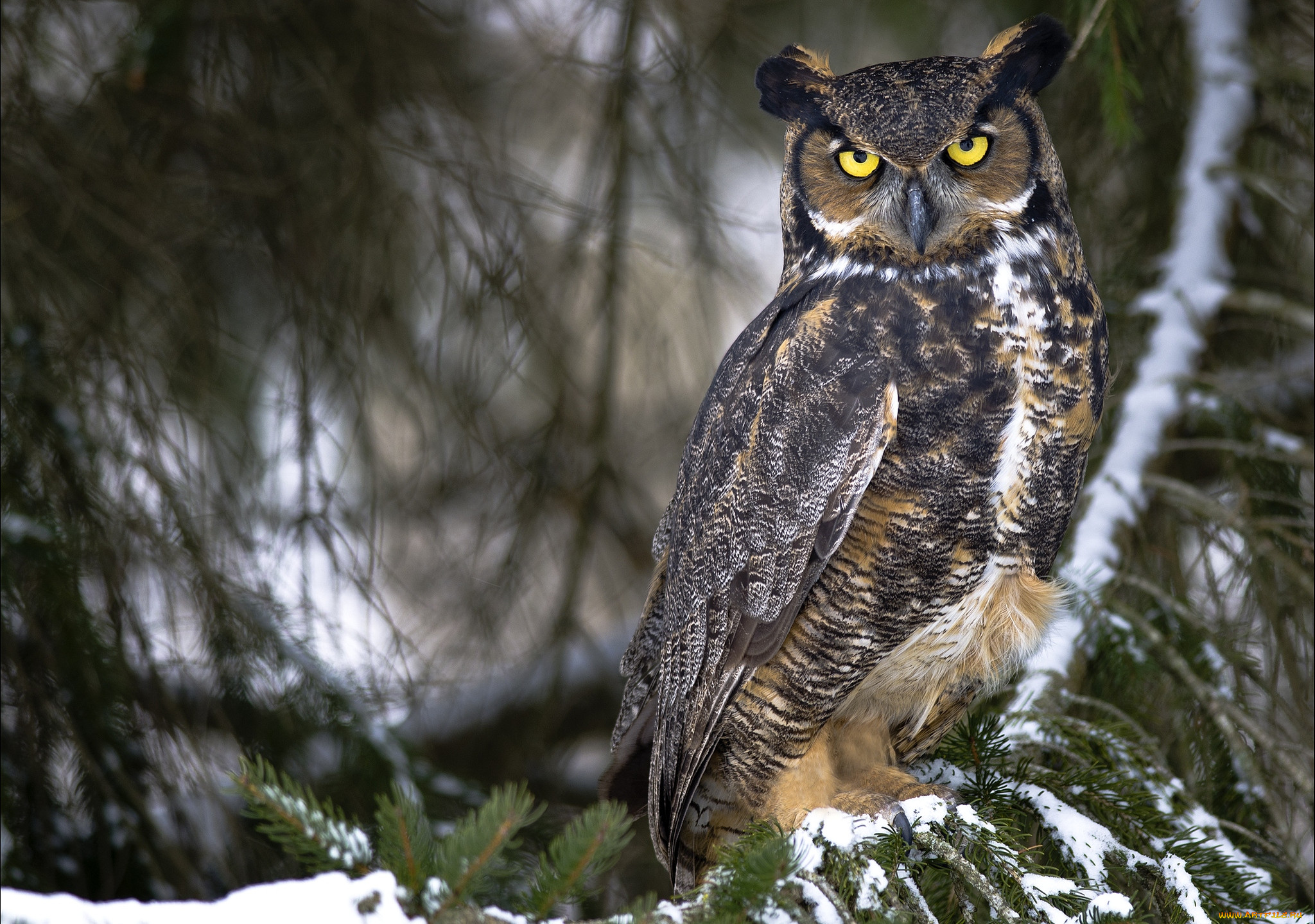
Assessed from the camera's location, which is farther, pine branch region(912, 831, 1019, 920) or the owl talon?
the owl talon

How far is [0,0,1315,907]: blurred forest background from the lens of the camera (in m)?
2.09

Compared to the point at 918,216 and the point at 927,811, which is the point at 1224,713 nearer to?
the point at 927,811

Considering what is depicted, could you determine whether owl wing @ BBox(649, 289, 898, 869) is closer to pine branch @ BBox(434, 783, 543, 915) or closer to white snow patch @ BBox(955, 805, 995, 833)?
white snow patch @ BBox(955, 805, 995, 833)

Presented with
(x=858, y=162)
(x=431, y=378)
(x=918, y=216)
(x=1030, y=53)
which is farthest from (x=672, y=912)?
(x=431, y=378)

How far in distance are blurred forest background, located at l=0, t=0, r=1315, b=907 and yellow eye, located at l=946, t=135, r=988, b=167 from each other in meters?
0.29

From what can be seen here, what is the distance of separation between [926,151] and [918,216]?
Answer: 0.10 meters

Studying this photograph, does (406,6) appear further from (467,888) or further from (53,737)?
(467,888)

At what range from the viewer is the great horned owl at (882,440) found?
5.27 ft

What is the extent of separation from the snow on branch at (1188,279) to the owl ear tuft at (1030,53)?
2.64 feet

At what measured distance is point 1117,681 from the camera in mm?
2096

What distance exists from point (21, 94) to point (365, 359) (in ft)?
2.92

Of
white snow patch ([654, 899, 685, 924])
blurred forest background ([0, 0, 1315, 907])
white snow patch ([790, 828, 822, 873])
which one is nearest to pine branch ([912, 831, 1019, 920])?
white snow patch ([790, 828, 822, 873])

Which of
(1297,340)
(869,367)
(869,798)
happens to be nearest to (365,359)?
(869,367)

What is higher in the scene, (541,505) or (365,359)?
(365,359)
